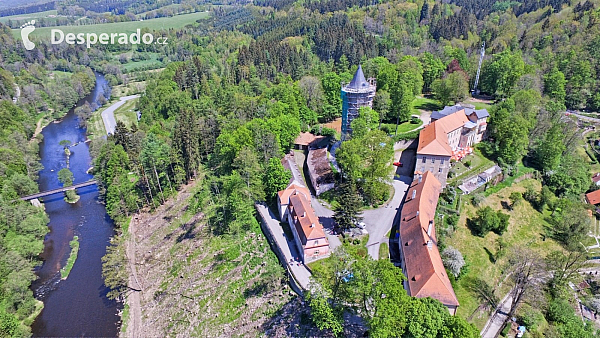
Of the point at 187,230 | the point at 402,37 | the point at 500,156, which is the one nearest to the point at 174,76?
the point at 187,230

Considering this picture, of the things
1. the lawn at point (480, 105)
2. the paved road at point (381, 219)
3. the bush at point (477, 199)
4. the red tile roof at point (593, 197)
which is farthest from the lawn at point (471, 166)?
the lawn at point (480, 105)

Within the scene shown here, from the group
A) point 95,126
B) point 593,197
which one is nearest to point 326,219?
point 593,197

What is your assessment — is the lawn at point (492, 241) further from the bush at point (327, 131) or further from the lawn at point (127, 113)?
the lawn at point (127, 113)

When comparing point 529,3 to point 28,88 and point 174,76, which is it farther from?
Answer: point 28,88

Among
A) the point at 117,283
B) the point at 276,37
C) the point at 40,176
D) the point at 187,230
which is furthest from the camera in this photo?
the point at 276,37

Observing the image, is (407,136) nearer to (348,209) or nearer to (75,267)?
(348,209)

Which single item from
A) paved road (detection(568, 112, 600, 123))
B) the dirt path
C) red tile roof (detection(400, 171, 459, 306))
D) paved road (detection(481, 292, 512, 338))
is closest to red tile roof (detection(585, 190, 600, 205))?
paved road (detection(568, 112, 600, 123))
